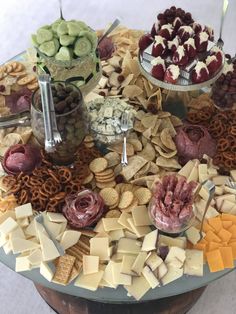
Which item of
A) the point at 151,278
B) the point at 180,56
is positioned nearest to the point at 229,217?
the point at 151,278

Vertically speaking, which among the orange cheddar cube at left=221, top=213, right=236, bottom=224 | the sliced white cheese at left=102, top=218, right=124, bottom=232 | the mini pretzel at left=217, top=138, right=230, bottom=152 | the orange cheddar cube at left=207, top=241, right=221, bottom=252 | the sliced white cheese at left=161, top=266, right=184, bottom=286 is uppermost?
the mini pretzel at left=217, top=138, right=230, bottom=152

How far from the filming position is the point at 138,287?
4.22 feet

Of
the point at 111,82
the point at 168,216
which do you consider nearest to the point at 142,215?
the point at 168,216

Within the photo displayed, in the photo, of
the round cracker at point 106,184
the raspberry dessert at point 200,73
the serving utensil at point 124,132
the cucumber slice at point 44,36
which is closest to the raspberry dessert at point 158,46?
the raspberry dessert at point 200,73

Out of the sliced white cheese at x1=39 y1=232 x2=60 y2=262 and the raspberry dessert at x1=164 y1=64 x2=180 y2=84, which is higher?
the raspberry dessert at x1=164 y1=64 x2=180 y2=84

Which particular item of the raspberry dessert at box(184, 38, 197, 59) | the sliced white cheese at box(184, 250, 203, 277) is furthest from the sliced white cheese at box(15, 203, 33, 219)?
the raspberry dessert at box(184, 38, 197, 59)

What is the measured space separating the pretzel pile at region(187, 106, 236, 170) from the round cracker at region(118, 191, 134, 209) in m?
0.29

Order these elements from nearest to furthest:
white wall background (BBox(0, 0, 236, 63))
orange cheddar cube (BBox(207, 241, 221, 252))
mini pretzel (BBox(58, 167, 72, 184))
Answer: orange cheddar cube (BBox(207, 241, 221, 252)) < mini pretzel (BBox(58, 167, 72, 184)) < white wall background (BBox(0, 0, 236, 63))

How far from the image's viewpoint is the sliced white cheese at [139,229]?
1356 millimetres

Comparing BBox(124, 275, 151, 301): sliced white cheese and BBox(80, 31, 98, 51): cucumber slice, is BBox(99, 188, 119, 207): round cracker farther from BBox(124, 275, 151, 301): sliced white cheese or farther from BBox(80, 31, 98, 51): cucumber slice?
BBox(80, 31, 98, 51): cucumber slice

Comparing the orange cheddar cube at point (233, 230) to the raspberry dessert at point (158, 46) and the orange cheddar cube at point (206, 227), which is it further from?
the raspberry dessert at point (158, 46)

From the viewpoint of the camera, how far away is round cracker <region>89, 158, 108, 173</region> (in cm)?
149

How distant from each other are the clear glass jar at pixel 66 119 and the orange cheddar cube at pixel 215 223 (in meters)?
0.43

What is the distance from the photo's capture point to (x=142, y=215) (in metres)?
1.39
